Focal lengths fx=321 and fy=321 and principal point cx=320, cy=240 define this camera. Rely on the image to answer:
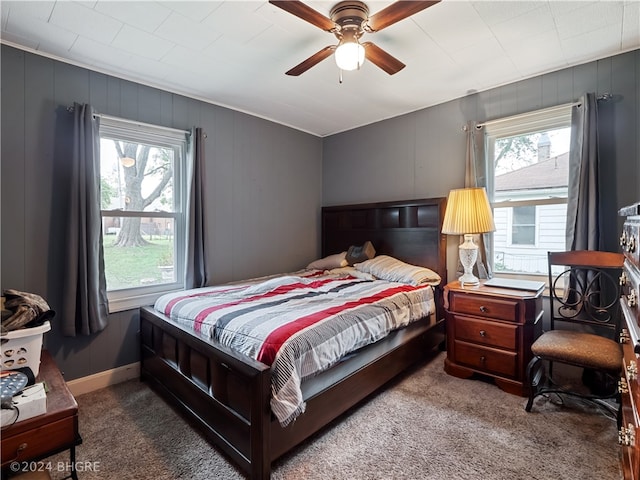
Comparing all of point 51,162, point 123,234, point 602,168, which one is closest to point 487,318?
point 602,168

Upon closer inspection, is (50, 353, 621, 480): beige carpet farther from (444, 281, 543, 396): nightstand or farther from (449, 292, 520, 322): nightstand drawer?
(449, 292, 520, 322): nightstand drawer

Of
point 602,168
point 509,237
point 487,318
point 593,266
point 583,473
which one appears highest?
point 602,168

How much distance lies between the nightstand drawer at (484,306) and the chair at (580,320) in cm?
25

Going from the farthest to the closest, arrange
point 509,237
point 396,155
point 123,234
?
point 396,155, point 509,237, point 123,234

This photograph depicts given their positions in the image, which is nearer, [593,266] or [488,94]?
[593,266]

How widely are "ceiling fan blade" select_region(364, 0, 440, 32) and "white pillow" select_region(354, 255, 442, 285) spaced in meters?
2.03

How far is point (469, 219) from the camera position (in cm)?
264

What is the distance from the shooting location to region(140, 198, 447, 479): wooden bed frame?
1.52 meters

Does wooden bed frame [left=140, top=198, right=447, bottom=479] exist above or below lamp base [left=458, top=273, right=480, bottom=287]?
below

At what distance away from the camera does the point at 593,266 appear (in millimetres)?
2301

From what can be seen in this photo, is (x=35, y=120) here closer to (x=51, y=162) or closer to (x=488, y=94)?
(x=51, y=162)

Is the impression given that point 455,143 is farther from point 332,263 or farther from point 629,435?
point 629,435

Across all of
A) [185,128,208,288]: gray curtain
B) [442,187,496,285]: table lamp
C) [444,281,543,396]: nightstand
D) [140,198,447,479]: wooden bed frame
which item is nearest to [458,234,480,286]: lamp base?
[442,187,496,285]: table lamp

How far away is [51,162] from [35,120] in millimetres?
296
